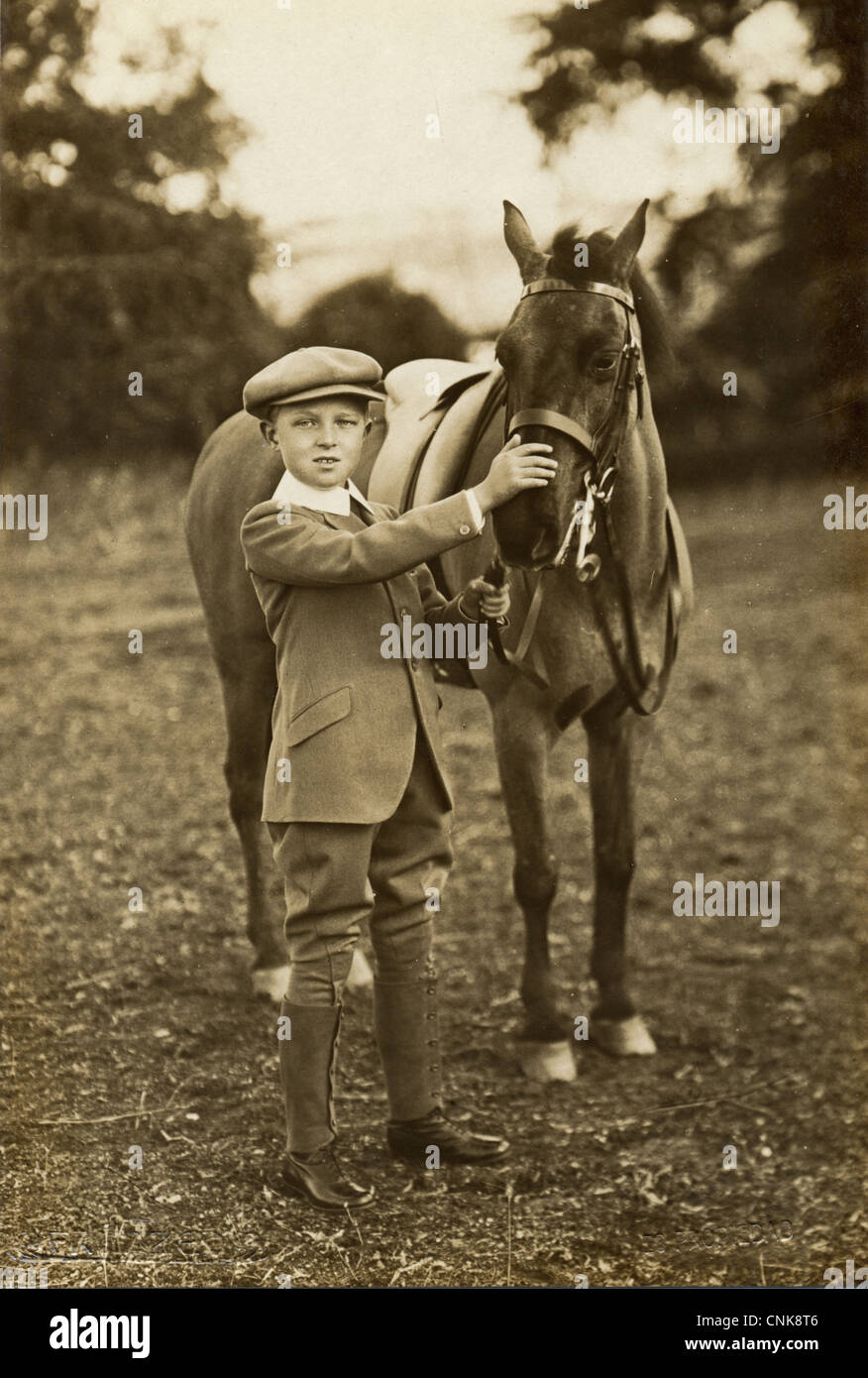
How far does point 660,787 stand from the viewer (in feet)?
25.2

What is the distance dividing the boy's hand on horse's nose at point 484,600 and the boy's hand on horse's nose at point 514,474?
23cm

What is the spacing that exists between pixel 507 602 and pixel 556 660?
0.50 m

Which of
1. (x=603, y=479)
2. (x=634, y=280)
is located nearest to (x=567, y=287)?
(x=634, y=280)

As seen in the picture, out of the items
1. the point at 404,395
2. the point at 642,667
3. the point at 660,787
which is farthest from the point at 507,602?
the point at 660,787

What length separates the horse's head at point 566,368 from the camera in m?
3.69

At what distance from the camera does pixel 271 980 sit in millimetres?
4859

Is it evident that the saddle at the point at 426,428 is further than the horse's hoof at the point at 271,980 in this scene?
No

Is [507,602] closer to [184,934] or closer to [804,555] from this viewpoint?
[804,555]

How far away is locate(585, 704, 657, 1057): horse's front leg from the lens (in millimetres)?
4566

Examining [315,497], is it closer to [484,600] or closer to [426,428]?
[484,600]

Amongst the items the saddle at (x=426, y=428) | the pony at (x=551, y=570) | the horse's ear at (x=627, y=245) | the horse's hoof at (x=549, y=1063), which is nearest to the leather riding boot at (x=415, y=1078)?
the horse's hoof at (x=549, y=1063)

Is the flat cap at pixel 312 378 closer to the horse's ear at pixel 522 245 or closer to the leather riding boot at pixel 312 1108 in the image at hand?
the horse's ear at pixel 522 245

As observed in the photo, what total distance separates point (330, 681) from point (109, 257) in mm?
1697

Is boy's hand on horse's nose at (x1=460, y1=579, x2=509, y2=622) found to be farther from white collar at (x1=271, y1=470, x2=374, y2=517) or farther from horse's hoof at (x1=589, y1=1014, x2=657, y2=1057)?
horse's hoof at (x1=589, y1=1014, x2=657, y2=1057)
